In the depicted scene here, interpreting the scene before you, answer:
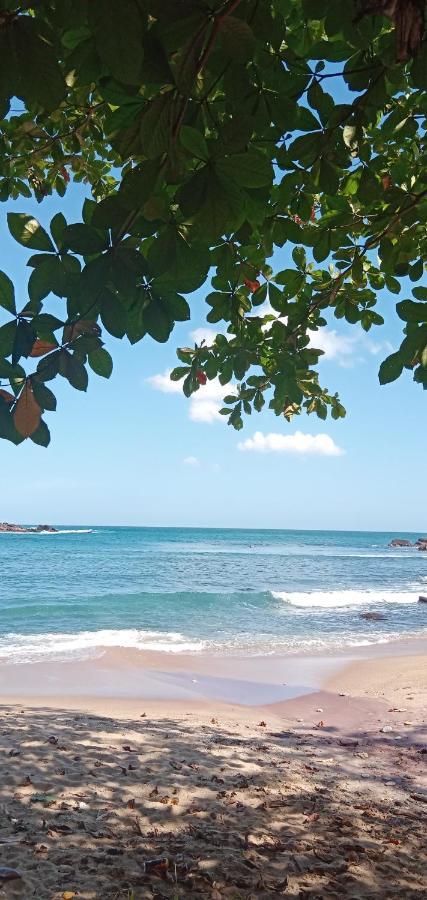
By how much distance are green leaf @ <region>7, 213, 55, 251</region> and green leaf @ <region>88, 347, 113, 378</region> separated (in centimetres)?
29

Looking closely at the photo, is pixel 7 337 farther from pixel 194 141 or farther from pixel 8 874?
pixel 8 874

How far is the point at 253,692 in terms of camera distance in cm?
812

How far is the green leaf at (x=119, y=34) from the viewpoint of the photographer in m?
0.98

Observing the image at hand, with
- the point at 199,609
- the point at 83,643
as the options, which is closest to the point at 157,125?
the point at 83,643

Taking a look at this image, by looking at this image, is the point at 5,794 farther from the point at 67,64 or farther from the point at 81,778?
the point at 67,64

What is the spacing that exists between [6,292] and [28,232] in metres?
0.18

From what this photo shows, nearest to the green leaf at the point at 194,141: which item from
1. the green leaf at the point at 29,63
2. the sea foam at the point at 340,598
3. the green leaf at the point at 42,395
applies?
the green leaf at the point at 29,63

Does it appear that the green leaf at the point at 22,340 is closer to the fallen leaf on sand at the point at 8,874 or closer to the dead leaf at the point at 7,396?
the dead leaf at the point at 7,396

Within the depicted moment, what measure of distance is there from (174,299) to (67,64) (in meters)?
0.62

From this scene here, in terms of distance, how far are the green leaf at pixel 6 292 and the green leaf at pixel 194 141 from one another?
0.51m

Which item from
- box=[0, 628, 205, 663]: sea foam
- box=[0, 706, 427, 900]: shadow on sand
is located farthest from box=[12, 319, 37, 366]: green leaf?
box=[0, 628, 205, 663]: sea foam

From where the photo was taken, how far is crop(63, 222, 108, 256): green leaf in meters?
1.34

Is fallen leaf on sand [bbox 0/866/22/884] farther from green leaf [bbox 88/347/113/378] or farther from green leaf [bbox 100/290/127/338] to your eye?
green leaf [bbox 100/290/127/338]

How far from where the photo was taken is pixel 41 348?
144 centimetres
